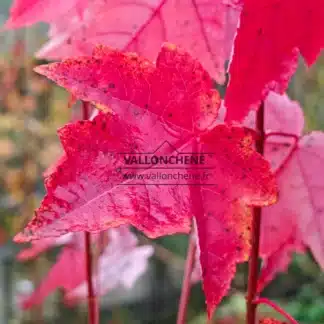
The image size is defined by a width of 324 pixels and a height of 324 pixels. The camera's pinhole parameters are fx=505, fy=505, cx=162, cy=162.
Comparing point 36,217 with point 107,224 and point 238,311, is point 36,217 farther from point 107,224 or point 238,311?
point 238,311

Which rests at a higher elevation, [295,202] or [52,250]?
[295,202]

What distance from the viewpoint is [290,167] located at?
0.32 meters

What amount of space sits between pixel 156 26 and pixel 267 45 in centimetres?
8

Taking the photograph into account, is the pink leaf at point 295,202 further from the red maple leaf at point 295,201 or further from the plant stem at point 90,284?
the plant stem at point 90,284

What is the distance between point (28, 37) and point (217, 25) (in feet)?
5.46

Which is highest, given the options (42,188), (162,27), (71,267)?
(162,27)

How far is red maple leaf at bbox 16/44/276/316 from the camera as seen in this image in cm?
20

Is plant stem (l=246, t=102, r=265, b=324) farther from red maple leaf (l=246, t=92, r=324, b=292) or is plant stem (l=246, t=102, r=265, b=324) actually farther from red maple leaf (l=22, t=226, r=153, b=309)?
red maple leaf (l=22, t=226, r=153, b=309)

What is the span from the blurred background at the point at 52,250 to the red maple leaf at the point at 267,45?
1.40m

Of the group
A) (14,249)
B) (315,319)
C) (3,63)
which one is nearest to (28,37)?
(3,63)

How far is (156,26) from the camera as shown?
0.87 ft

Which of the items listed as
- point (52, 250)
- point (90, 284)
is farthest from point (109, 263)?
point (52, 250)

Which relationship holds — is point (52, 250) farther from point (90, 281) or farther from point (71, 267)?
point (90, 281)

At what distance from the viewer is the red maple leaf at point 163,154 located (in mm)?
202
